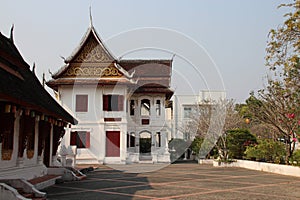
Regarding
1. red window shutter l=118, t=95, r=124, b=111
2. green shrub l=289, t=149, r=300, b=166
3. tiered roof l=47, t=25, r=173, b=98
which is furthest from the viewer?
red window shutter l=118, t=95, r=124, b=111

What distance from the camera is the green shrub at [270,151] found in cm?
1859

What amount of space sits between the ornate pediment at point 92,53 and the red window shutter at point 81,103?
256cm

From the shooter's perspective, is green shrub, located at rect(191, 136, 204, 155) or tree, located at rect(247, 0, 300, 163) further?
green shrub, located at rect(191, 136, 204, 155)

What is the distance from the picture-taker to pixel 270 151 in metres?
19.0

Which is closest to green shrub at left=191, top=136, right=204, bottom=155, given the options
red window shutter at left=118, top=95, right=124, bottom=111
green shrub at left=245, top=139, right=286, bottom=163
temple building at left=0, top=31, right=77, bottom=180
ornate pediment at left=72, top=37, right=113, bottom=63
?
red window shutter at left=118, top=95, right=124, bottom=111

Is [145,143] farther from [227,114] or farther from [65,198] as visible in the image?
[65,198]

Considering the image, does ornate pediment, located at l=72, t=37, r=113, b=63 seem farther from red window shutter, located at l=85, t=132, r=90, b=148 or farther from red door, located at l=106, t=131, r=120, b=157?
red door, located at l=106, t=131, r=120, b=157

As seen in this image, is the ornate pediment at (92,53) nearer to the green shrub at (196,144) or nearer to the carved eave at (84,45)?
the carved eave at (84,45)

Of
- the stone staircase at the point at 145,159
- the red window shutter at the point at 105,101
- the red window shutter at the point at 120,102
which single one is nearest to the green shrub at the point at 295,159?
the stone staircase at the point at 145,159

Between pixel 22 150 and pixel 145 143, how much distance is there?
68.1 feet

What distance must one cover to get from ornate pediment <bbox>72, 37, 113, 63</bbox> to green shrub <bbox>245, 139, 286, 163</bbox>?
1156 centimetres

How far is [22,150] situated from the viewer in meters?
10.8

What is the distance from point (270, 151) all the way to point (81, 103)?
13.3 meters

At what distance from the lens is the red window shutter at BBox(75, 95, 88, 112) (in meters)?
25.6
